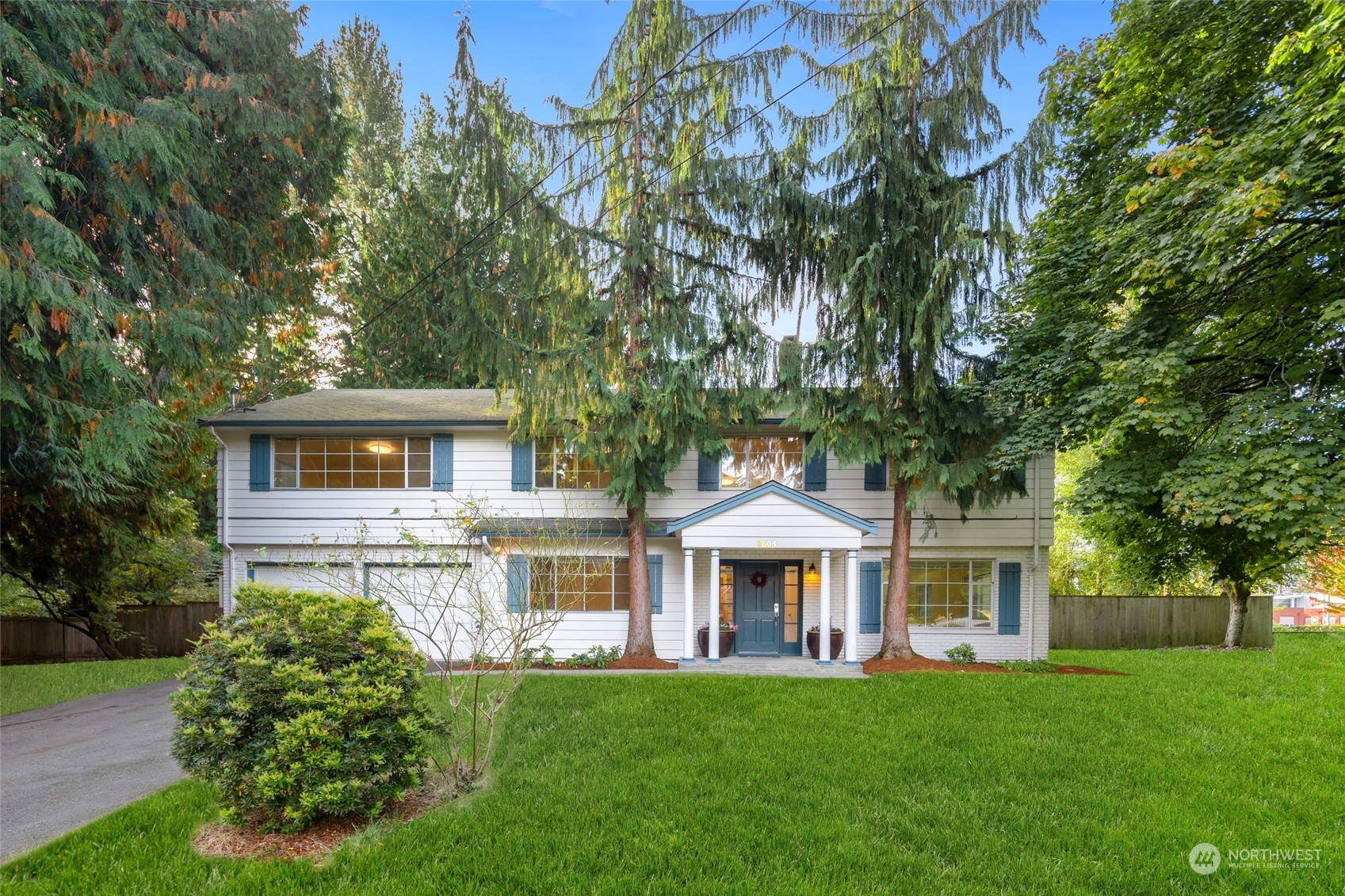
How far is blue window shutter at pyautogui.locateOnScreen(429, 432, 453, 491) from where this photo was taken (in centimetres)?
1173

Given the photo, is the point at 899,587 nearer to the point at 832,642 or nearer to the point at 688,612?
the point at 832,642

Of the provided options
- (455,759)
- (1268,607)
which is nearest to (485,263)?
(455,759)

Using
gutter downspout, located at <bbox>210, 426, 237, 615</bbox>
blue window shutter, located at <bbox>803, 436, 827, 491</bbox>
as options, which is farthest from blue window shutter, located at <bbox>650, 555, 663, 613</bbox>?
gutter downspout, located at <bbox>210, 426, 237, 615</bbox>

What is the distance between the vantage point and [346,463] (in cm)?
1184

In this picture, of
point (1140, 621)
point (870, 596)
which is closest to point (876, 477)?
point (870, 596)

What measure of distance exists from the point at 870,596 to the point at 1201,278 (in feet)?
22.7

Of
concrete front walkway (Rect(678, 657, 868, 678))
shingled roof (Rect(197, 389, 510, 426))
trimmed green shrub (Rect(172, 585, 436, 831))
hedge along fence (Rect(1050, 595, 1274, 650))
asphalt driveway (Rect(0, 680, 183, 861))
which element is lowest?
hedge along fence (Rect(1050, 595, 1274, 650))

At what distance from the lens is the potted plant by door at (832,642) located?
11008 mm

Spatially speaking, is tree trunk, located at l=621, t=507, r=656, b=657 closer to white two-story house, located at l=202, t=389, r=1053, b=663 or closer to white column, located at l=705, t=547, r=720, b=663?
white two-story house, located at l=202, t=389, r=1053, b=663

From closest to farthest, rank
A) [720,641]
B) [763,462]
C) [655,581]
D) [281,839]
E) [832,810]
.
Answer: [281,839], [832,810], [720,641], [655,581], [763,462]

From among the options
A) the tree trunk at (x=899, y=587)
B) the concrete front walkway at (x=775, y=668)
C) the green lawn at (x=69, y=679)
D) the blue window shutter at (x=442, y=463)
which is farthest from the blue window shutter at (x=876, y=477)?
the green lawn at (x=69, y=679)

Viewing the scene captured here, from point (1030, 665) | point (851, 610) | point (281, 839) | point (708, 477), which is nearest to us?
point (281, 839)

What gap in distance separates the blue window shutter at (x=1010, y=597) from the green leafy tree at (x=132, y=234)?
1337 cm

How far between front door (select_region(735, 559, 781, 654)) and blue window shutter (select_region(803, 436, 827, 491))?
5.41 ft
